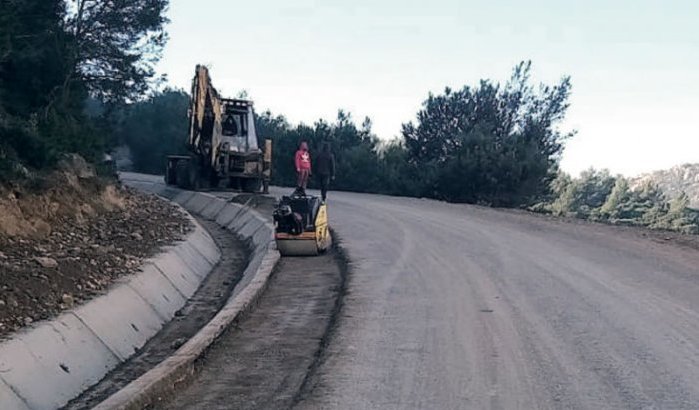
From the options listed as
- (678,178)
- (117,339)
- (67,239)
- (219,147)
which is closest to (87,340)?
(117,339)

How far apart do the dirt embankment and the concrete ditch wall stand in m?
0.26

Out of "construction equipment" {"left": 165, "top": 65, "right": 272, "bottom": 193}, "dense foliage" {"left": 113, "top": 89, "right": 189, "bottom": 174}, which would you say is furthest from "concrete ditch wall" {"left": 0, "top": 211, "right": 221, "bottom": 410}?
"dense foliage" {"left": 113, "top": 89, "right": 189, "bottom": 174}

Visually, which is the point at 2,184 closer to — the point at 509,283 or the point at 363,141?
the point at 509,283

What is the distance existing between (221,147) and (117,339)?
71.5ft

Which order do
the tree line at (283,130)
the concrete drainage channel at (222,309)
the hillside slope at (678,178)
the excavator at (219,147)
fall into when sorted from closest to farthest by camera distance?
the concrete drainage channel at (222,309) < the tree line at (283,130) < the excavator at (219,147) < the hillside slope at (678,178)

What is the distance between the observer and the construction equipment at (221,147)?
3128 cm

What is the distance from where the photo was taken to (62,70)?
25609mm

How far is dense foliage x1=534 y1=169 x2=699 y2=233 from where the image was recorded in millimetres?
49781

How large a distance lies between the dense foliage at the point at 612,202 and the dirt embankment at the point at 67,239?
27.2 m

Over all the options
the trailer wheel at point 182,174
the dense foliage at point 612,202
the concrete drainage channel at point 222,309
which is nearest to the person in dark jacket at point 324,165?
the concrete drainage channel at point 222,309

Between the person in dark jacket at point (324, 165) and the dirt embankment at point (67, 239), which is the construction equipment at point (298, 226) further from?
the person in dark jacket at point (324, 165)

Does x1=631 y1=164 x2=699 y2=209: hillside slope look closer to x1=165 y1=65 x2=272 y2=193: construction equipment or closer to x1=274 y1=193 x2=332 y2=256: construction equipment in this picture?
x1=165 y1=65 x2=272 y2=193: construction equipment

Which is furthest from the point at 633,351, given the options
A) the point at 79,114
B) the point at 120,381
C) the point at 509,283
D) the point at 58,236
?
the point at 79,114

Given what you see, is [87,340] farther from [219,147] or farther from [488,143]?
[488,143]
